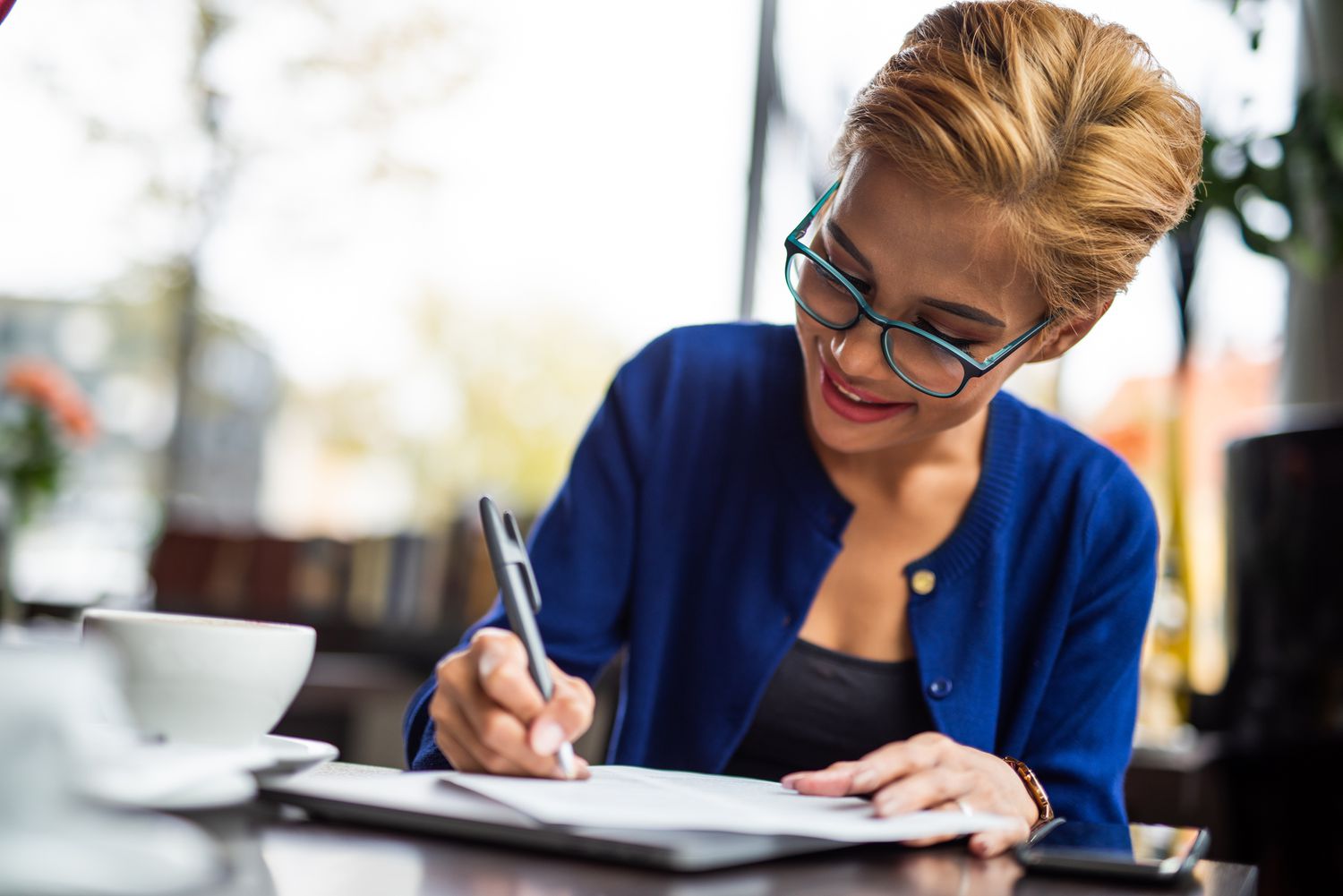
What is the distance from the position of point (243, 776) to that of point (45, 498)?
118 inches

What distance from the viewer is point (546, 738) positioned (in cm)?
80

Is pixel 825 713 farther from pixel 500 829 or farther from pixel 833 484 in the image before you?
pixel 500 829

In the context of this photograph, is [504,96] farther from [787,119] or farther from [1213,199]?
[1213,199]

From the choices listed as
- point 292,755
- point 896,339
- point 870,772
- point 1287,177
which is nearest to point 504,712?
point 292,755

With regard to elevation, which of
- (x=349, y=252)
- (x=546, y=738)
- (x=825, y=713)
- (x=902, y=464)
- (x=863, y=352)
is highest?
(x=349, y=252)

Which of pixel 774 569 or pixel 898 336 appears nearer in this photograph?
pixel 898 336

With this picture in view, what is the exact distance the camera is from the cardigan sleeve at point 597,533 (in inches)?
51.6

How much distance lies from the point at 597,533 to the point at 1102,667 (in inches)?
19.2

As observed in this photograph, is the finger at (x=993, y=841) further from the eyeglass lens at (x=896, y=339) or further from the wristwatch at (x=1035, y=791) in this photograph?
the eyeglass lens at (x=896, y=339)

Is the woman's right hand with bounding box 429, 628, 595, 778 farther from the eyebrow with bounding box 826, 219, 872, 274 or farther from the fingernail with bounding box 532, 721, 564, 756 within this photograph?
the eyebrow with bounding box 826, 219, 872, 274

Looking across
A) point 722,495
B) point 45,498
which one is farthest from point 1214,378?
point 45,498

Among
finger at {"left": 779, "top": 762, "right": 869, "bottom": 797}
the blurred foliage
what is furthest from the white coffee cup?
the blurred foliage

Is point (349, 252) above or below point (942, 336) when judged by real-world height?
above

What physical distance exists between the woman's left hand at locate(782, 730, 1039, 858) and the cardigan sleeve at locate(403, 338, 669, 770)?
0.44m
